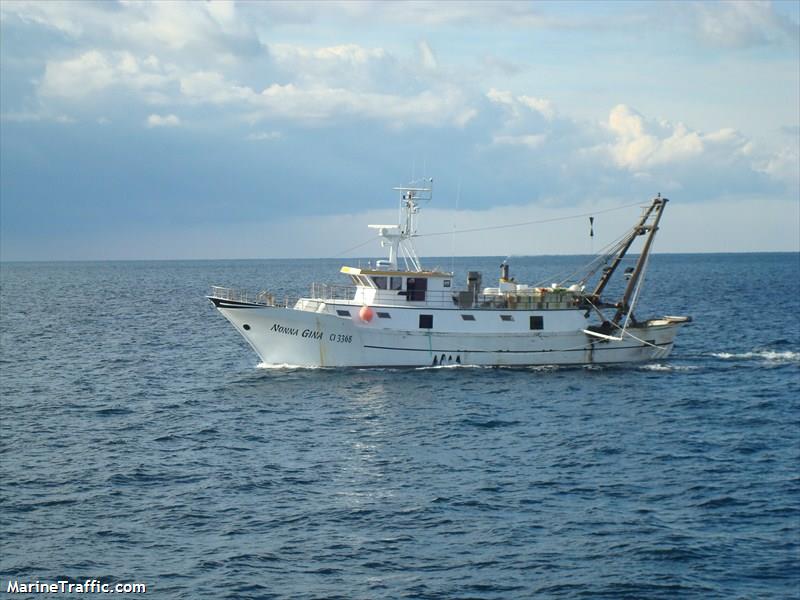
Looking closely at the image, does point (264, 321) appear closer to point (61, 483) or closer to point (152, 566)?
point (61, 483)

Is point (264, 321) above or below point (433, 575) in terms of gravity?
above

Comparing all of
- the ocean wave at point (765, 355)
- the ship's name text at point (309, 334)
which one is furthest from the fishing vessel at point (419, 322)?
the ocean wave at point (765, 355)

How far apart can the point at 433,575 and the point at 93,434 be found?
18.7 m

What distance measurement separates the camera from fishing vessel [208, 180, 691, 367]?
47.0m

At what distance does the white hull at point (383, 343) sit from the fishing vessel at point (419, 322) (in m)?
0.05

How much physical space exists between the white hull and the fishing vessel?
0.05 m

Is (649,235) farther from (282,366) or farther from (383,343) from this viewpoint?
(282,366)

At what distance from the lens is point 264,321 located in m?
46.9

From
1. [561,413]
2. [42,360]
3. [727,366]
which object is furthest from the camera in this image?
[42,360]

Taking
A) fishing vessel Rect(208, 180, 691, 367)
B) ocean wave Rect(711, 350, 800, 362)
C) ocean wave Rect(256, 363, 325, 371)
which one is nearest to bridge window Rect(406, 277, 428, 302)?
fishing vessel Rect(208, 180, 691, 367)

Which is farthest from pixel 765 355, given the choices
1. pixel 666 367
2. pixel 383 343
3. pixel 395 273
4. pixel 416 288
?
pixel 383 343

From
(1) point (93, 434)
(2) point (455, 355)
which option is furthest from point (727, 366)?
(1) point (93, 434)

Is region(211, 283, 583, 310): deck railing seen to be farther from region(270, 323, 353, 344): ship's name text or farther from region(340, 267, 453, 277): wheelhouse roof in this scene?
region(270, 323, 353, 344): ship's name text

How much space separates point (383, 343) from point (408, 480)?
17.9 m
